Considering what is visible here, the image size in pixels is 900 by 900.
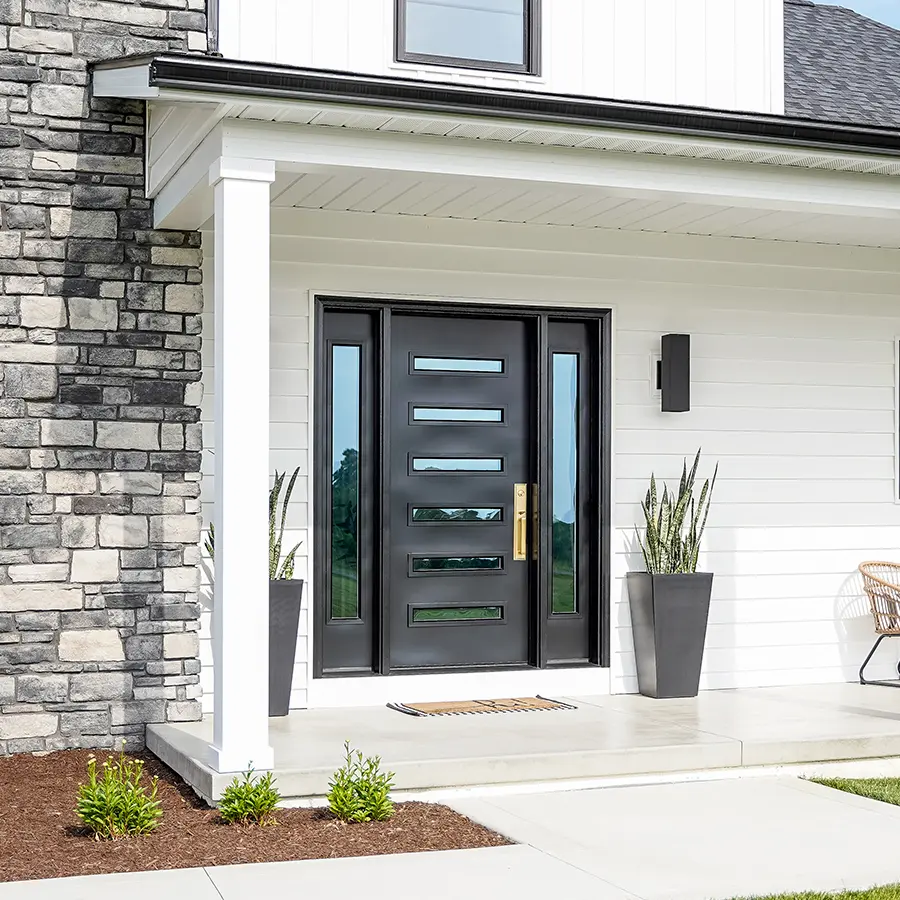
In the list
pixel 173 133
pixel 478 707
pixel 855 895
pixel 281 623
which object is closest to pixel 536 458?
pixel 478 707

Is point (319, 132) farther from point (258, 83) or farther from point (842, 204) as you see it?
point (842, 204)

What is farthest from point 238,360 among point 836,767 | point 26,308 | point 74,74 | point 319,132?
point 836,767

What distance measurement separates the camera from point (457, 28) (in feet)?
23.4

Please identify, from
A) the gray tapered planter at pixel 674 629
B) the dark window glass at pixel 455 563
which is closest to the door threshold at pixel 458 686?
the gray tapered planter at pixel 674 629

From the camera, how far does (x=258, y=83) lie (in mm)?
5059

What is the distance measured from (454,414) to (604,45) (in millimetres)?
2303

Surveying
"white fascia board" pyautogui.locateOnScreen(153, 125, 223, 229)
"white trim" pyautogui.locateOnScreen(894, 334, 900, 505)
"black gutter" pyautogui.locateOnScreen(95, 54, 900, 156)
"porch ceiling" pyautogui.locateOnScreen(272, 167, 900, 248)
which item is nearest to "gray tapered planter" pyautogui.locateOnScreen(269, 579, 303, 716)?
"white fascia board" pyautogui.locateOnScreen(153, 125, 223, 229)

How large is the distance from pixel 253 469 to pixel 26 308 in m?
1.81

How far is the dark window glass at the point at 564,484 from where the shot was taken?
769 centimetres

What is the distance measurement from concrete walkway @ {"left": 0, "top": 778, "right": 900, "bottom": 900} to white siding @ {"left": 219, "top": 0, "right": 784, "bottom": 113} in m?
3.85

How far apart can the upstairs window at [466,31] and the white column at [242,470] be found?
2.02 meters

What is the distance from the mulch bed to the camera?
15.3 ft

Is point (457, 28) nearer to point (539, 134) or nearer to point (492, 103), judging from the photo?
point (539, 134)

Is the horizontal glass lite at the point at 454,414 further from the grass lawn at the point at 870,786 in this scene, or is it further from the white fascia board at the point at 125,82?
the grass lawn at the point at 870,786
